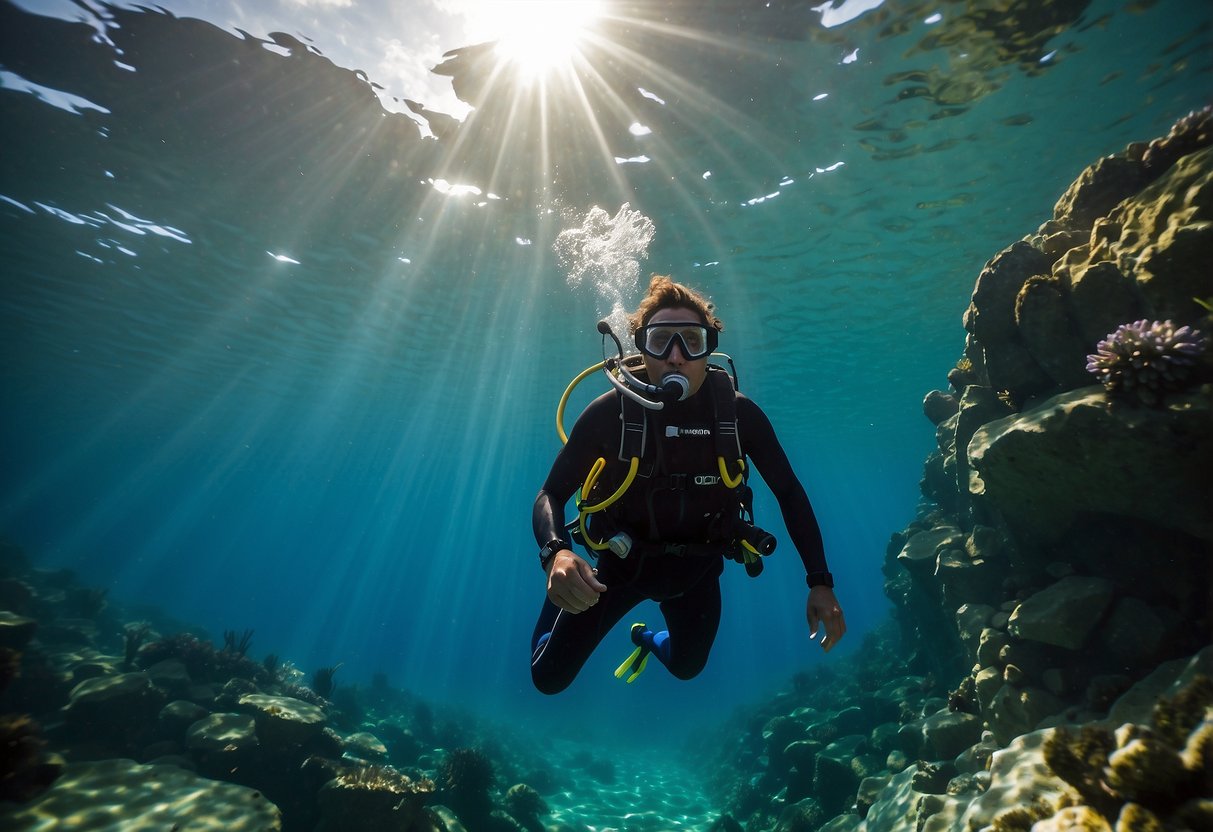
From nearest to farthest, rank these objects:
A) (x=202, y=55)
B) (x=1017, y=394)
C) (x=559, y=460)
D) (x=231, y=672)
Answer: (x=559, y=460) → (x=1017, y=394) → (x=202, y=55) → (x=231, y=672)

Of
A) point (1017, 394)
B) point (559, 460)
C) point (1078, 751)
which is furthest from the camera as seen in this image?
point (1017, 394)

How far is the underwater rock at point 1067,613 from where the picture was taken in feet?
17.6

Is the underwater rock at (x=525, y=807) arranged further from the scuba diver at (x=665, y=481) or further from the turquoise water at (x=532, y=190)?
the turquoise water at (x=532, y=190)

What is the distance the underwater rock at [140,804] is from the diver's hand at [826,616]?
6647 mm

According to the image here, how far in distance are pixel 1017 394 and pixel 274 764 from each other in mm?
12525

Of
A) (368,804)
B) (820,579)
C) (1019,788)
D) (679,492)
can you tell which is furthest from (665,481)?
(368,804)

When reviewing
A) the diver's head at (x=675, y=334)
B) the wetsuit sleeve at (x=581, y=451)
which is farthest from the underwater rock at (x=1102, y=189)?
the wetsuit sleeve at (x=581, y=451)

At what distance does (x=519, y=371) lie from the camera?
2714 cm

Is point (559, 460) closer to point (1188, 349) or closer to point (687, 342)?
point (687, 342)

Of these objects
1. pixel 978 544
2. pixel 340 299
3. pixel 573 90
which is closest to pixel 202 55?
pixel 573 90

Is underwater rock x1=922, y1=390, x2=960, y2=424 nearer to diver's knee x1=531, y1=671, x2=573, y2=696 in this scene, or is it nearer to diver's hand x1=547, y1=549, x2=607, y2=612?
diver's knee x1=531, y1=671, x2=573, y2=696

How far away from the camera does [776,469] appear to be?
4.05m

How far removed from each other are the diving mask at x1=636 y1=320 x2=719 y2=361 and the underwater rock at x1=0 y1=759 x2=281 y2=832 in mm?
6972

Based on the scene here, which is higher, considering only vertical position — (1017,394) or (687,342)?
(1017,394)
